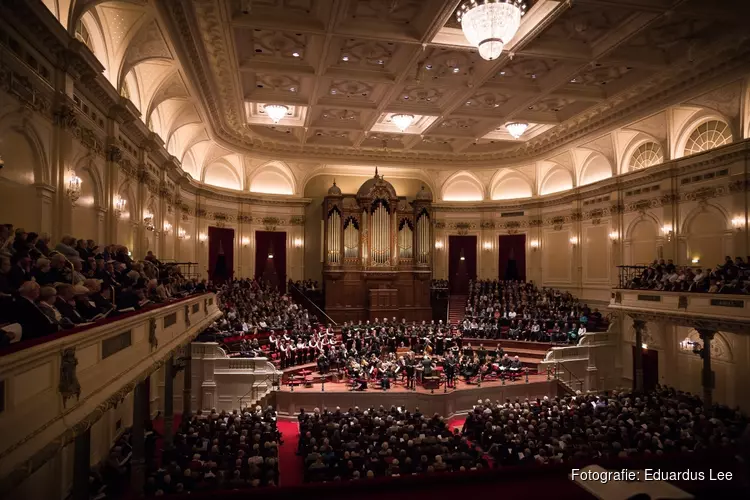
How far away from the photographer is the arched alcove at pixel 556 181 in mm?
22734

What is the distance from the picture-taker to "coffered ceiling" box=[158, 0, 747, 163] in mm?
11070

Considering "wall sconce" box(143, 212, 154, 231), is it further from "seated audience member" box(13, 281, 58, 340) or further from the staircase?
the staircase

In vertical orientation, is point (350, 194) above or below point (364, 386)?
above

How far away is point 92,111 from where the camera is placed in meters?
9.62

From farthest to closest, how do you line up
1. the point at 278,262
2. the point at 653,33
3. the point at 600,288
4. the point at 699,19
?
the point at 278,262
the point at 600,288
the point at 653,33
the point at 699,19

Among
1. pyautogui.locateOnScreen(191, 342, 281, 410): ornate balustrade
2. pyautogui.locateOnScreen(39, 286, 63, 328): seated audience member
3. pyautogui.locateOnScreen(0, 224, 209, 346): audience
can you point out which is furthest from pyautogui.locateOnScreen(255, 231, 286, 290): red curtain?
pyautogui.locateOnScreen(39, 286, 63, 328): seated audience member

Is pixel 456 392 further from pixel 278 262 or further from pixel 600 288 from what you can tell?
pixel 278 262

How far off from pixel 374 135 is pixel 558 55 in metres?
9.73

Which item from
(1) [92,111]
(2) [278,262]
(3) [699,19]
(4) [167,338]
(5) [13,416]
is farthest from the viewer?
(2) [278,262]

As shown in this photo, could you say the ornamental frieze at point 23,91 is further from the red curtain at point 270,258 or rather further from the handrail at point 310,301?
the red curtain at point 270,258

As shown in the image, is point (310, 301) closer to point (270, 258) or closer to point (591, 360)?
point (270, 258)

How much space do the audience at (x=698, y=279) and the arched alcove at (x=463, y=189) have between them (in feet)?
36.6

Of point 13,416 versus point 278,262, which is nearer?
point 13,416

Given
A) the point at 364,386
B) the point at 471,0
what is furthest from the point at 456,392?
the point at 471,0
